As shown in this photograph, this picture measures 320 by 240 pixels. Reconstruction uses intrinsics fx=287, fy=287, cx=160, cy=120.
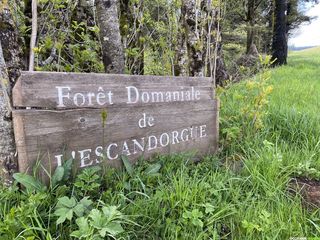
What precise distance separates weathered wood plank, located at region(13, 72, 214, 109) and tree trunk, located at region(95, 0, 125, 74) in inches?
36.8

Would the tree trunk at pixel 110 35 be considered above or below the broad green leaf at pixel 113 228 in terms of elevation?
above

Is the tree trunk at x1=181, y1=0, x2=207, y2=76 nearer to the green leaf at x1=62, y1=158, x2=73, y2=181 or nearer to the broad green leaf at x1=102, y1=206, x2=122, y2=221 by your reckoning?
the green leaf at x1=62, y1=158, x2=73, y2=181

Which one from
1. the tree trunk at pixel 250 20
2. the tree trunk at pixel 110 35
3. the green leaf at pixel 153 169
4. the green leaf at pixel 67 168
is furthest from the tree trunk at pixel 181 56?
the tree trunk at pixel 250 20

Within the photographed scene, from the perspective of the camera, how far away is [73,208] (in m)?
1.42

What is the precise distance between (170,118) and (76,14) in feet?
9.31

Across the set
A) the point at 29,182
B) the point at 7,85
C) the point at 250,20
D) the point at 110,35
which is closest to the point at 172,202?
the point at 29,182

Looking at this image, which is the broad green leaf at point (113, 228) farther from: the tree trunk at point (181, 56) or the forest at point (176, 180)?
the tree trunk at point (181, 56)

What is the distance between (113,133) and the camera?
199 cm

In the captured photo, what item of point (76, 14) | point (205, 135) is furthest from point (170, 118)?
point (76, 14)

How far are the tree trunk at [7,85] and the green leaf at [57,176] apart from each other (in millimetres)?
235

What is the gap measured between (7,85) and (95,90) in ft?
1.66

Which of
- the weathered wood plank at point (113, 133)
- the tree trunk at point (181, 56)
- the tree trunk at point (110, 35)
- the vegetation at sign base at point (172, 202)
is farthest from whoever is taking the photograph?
the tree trunk at point (181, 56)

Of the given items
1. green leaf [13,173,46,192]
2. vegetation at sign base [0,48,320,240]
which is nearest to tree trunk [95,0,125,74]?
vegetation at sign base [0,48,320,240]

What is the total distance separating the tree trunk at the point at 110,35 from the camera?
9.65 feet
